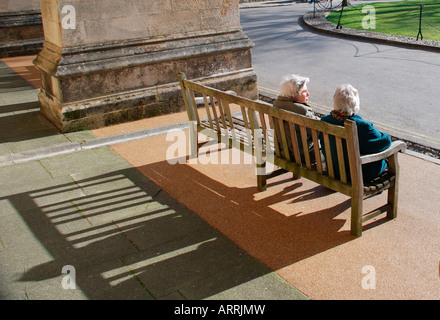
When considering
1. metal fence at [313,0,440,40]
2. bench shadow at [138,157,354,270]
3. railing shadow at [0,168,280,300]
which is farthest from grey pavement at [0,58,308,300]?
metal fence at [313,0,440,40]

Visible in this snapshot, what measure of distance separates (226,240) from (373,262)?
50.0 inches

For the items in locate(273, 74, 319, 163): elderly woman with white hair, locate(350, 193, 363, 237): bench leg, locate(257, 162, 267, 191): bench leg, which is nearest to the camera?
locate(350, 193, 363, 237): bench leg

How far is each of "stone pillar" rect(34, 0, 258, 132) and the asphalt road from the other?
1.93 m

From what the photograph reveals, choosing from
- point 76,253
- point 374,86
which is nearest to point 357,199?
point 76,253

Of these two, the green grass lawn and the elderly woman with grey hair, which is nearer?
the elderly woman with grey hair

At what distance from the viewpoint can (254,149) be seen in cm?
552

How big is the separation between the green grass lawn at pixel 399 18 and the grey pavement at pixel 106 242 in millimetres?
13654

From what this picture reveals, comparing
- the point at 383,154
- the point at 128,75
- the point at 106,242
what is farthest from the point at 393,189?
the point at 128,75

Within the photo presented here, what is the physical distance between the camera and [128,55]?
8.09 metres

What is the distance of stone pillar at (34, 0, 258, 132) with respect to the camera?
7648mm

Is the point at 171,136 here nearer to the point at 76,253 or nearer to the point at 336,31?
the point at 76,253

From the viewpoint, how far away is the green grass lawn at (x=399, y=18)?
1828 centimetres

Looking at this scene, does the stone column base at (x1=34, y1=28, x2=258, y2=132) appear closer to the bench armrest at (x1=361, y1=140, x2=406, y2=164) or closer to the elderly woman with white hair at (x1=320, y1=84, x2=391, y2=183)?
the elderly woman with white hair at (x1=320, y1=84, x2=391, y2=183)
